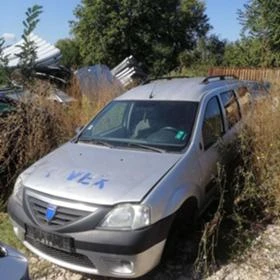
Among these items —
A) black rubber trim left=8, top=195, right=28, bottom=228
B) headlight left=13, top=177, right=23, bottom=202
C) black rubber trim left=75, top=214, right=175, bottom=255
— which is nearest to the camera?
black rubber trim left=75, top=214, right=175, bottom=255

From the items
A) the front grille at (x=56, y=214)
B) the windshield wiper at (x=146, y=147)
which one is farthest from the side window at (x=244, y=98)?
the front grille at (x=56, y=214)

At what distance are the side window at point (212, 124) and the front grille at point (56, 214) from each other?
1702mm

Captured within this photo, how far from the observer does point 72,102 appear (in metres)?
7.73

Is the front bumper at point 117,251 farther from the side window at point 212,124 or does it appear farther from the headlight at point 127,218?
the side window at point 212,124

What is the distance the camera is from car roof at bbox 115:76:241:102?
505cm

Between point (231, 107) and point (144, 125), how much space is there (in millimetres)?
1345

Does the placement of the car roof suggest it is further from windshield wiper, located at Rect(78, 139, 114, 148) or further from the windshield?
windshield wiper, located at Rect(78, 139, 114, 148)

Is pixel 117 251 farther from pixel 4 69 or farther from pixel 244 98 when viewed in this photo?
pixel 4 69

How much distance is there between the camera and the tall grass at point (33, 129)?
607 centimetres

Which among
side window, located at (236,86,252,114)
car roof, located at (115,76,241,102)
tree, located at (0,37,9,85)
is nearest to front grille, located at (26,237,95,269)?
car roof, located at (115,76,241,102)

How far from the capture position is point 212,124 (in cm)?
493

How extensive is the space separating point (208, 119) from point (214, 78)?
130 cm

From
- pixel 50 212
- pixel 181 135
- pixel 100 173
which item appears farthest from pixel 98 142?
pixel 50 212

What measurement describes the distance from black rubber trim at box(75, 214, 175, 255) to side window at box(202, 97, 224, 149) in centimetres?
148
